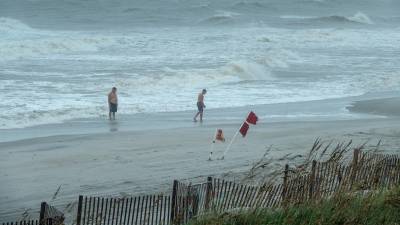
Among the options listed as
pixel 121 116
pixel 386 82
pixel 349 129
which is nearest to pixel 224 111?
pixel 121 116

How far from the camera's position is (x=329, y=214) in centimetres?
794

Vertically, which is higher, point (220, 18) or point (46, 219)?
point (220, 18)

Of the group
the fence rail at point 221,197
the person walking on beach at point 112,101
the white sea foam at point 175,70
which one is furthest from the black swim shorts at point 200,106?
the fence rail at point 221,197

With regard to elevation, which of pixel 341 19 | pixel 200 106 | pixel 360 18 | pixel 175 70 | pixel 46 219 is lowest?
pixel 46 219

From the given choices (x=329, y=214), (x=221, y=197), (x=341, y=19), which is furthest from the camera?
(x=341, y=19)

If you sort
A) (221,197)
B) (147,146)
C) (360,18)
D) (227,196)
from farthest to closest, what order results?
(360,18), (147,146), (221,197), (227,196)

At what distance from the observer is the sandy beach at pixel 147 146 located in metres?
15.7

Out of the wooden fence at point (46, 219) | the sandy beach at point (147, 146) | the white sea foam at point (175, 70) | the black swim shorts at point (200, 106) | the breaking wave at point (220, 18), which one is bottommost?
the sandy beach at point (147, 146)

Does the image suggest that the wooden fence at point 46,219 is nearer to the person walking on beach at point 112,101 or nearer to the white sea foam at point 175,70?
the white sea foam at point 175,70

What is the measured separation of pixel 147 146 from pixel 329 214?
42.9 feet

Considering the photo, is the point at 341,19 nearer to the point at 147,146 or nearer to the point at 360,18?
the point at 360,18

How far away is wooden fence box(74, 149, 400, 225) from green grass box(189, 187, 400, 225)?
0.35 metres

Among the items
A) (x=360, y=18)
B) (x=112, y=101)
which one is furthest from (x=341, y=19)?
(x=112, y=101)

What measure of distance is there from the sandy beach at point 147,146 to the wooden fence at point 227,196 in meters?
3.15
